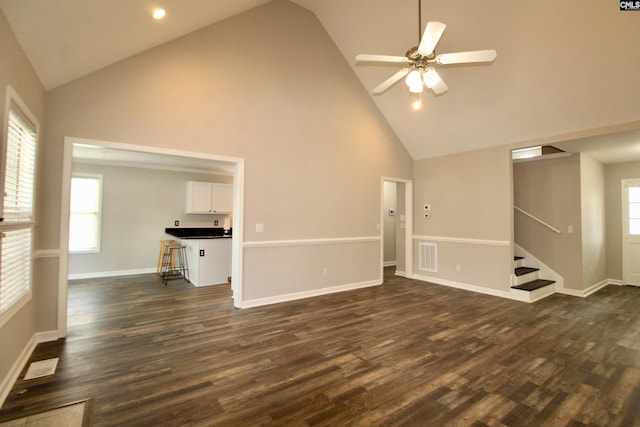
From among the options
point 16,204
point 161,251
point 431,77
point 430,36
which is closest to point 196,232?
point 161,251

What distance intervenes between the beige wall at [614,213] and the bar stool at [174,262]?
360 inches

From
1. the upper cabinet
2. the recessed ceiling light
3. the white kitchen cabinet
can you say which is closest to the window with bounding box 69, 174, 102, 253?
the upper cabinet

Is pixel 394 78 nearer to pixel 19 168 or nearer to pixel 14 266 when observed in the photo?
pixel 19 168

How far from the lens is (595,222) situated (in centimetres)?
584

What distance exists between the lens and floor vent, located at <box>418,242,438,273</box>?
6156 mm

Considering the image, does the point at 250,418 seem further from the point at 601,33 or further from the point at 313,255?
the point at 601,33

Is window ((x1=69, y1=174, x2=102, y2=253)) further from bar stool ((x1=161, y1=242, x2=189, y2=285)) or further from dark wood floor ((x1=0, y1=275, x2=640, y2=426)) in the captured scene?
dark wood floor ((x1=0, y1=275, x2=640, y2=426))

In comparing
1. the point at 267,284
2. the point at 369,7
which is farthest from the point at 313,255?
the point at 369,7

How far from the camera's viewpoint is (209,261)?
18.8ft

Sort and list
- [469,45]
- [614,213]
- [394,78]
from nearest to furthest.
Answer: [394,78] → [469,45] → [614,213]

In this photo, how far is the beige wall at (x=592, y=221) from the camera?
540cm

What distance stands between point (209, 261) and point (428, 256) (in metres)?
4.56

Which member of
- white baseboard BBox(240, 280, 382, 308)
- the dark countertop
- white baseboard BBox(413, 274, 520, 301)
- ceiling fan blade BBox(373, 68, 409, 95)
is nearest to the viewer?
ceiling fan blade BBox(373, 68, 409, 95)

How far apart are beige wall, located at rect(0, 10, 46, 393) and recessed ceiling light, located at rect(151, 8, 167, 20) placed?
113cm
